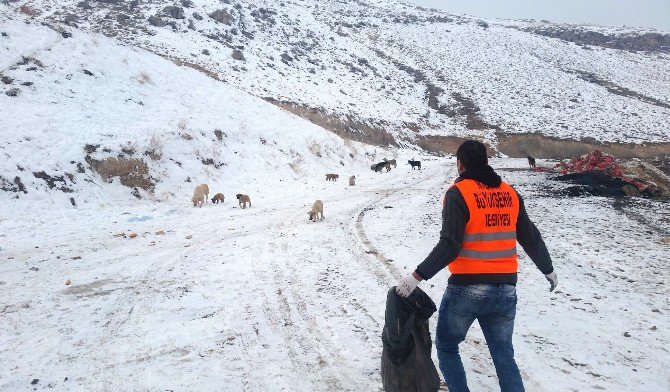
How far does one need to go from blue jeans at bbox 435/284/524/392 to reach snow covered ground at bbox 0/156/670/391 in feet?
3.10

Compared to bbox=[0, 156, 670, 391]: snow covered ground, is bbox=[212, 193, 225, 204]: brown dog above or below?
above

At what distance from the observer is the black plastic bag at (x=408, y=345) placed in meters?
3.05

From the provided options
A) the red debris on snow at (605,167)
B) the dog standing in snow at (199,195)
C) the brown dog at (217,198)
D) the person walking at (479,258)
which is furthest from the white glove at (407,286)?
the red debris on snow at (605,167)

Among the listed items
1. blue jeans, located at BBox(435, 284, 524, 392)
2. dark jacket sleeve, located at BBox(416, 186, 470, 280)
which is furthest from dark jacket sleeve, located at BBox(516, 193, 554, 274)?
dark jacket sleeve, located at BBox(416, 186, 470, 280)

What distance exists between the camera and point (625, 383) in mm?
3920

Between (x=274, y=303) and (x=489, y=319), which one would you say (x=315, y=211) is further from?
(x=489, y=319)

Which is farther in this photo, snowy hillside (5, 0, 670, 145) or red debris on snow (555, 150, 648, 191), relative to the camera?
snowy hillside (5, 0, 670, 145)

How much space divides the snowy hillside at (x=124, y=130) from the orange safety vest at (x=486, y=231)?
40.4 ft

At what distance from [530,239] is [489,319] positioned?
0.71 metres

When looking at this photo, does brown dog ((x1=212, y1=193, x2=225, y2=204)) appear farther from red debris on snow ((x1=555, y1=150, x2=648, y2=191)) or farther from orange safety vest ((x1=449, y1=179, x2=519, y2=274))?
red debris on snow ((x1=555, y1=150, x2=648, y2=191))

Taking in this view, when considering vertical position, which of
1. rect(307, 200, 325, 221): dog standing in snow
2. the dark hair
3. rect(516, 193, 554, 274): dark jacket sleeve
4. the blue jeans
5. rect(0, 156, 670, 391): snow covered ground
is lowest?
rect(0, 156, 670, 391): snow covered ground

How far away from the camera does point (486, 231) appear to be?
295 centimetres

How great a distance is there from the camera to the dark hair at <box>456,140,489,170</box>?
3.07 meters

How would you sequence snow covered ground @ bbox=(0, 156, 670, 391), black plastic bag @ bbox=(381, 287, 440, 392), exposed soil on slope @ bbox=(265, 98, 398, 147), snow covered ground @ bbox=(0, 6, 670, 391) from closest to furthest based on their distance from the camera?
black plastic bag @ bbox=(381, 287, 440, 392)
snow covered ground @ bbox=(0, 156, 670, 391)
snow covered ground @ bbox=(0, 6, 670, 391)
exposed soil on slope @ bbox=(265, 98, 398, 147)
